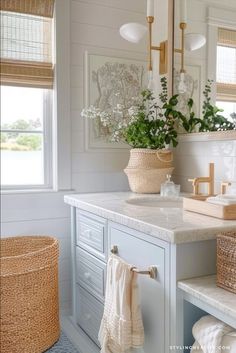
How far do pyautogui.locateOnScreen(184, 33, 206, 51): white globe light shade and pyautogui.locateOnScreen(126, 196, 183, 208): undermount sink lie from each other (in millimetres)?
857

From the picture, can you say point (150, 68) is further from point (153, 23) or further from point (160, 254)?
point (160, 254)

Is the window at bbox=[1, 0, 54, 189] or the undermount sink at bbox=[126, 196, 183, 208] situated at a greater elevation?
the window at bbox=[1, 0, 54, 189]

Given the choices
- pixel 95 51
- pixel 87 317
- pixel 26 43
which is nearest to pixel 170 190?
pixel 87 317

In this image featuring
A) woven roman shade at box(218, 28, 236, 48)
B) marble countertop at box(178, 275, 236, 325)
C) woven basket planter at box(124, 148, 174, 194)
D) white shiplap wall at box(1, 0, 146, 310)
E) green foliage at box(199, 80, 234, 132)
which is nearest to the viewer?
marble countertop at box(178, 275, 236, 325)

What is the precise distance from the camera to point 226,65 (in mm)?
1794

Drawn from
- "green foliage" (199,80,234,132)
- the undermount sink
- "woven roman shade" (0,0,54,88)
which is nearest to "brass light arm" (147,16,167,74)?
"green foliage" (199,80,234,132)

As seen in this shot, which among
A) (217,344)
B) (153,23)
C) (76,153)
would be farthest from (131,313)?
(153,23)

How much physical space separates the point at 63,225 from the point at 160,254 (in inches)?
48.3

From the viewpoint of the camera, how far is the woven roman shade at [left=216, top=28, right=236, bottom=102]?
5.77 feet

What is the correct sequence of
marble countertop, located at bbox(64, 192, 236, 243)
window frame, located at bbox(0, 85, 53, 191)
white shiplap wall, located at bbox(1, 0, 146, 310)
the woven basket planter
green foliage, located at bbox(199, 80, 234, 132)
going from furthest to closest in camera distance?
window frame, located at bbox(0, 85, 53, 191) → white shiplap wall, located at bbox(1, 0, 146, 310) → the woven basket planter → green foliage, located at bbox(199, 80, 234, 132) → marble countertop, located at bbox(64, 192, 236, 243)

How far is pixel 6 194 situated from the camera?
7.32 feet

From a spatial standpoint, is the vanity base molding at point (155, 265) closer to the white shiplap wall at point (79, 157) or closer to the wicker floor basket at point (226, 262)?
the wicker floor basket at point (226, 262)

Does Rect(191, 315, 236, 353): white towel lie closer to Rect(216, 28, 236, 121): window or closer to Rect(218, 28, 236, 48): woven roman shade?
Rect(216, 28, 236, 121): window

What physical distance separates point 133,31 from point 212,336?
1.82 m
